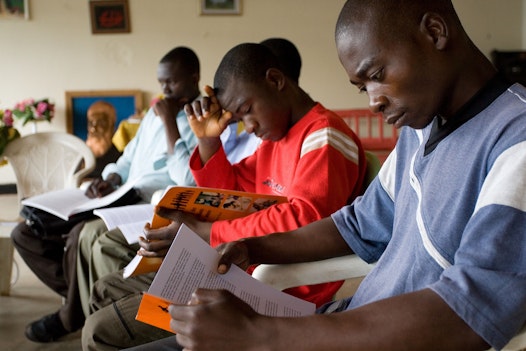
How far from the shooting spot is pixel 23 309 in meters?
2.65

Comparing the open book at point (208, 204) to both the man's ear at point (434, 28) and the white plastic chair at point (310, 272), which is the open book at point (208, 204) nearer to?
the white plastic chair at point (310, 272)

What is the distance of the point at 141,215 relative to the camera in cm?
186

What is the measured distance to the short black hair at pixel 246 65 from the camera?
1.51m

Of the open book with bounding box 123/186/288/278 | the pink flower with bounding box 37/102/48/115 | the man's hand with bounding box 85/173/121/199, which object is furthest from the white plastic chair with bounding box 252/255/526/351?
the pink flower with bounding box 37/102/48/115

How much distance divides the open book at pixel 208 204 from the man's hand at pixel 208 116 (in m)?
0.36

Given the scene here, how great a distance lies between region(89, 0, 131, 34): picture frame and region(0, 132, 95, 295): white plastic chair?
9.96 feet

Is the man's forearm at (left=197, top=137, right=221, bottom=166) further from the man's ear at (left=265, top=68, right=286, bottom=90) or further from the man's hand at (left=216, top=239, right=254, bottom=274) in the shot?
the man's hand at (left=216, top=239, right=254, bottom=274)

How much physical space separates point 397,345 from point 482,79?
411 mm

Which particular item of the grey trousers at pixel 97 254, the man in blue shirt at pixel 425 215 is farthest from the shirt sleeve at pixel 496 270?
the grey trousers at pixel 97 254

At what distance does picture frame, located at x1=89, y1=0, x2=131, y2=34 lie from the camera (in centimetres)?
580

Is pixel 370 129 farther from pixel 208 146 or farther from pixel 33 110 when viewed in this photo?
pixel 208 146

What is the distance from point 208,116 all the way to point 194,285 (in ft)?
2.61

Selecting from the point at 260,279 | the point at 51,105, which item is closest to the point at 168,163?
the point at 260,279

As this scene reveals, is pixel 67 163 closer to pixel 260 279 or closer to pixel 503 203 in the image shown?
pixel 260 279
